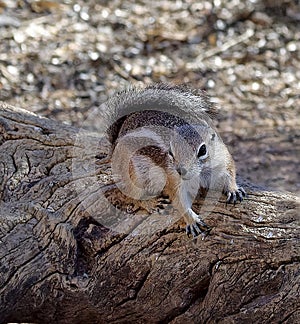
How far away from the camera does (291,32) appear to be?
7453mm

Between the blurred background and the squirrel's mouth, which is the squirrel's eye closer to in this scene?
the squirrel's mouth

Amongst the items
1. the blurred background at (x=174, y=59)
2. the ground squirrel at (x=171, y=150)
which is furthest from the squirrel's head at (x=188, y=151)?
the blurred background at (x=174, y=59)

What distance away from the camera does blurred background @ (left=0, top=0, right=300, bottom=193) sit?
6273 mm

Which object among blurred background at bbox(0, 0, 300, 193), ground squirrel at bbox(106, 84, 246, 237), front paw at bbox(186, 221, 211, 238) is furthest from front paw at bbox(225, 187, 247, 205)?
blurred background at bbox(0, 0, 300, 193)

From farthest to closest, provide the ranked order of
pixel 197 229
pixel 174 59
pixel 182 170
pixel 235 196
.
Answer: pixel 174 59, pixel 235 196, pixel 197 229, pixel 182 170

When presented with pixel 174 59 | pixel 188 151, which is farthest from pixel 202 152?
pixel 174 59

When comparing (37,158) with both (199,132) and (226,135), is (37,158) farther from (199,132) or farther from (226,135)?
(226,135)

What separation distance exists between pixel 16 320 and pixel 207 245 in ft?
3.32

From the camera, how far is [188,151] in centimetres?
321

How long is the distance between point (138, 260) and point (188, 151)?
0.57m

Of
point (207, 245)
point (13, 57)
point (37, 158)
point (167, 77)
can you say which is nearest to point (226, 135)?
point (167, 77)

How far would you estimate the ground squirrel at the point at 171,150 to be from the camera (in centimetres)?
327

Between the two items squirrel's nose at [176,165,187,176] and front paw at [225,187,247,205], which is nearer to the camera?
squirrel's nose at [176,165,187,176]

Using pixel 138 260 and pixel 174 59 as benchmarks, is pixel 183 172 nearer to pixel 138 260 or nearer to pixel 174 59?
Answer: pixel 138 260
